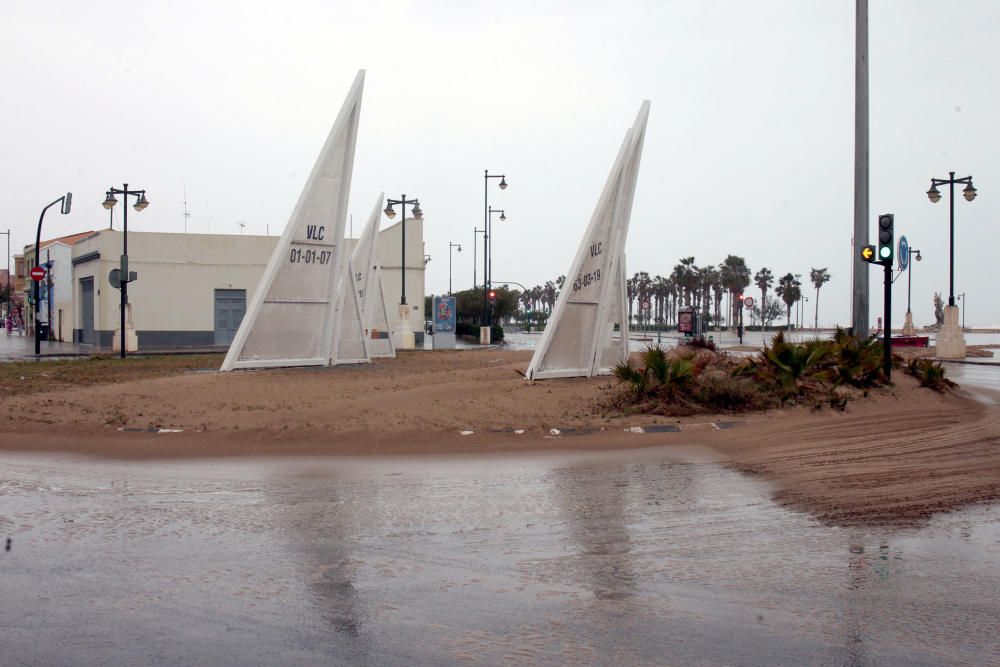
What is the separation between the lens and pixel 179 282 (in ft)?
161

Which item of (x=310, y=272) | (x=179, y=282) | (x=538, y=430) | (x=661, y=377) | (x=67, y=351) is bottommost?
(x=538, y=430)

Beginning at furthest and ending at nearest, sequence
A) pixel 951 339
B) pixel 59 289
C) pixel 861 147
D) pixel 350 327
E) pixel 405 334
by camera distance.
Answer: pixel 59 289
pixel 405 334
pixel 951 339
pixel 350 327
pixel 861 147

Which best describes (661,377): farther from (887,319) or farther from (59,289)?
(59,289)

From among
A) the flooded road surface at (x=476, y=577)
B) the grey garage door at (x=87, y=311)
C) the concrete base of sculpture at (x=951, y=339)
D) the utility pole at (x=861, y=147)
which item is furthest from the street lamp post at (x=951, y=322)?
the grey garage door at (x=87, y=311)

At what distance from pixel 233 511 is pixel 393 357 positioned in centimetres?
2285

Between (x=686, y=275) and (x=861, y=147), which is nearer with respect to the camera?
(x=861, y=147)

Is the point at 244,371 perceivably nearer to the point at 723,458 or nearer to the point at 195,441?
the point at 195,441

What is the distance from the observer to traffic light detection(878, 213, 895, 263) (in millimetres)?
15984

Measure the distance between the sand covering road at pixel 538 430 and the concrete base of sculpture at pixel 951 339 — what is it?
801 inches

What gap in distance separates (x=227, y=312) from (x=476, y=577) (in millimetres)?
47287

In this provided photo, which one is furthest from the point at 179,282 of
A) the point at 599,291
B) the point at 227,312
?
the point at 599,291

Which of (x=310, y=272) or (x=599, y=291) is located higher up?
(x=310, y=272)

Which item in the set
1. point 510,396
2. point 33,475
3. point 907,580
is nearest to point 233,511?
point 33,475

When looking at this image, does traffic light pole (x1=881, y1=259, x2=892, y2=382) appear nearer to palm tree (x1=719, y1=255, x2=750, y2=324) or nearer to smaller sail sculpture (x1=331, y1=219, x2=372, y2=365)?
smaller sail sculpture (x1=331, y1=219, x2=372, y2=365)
